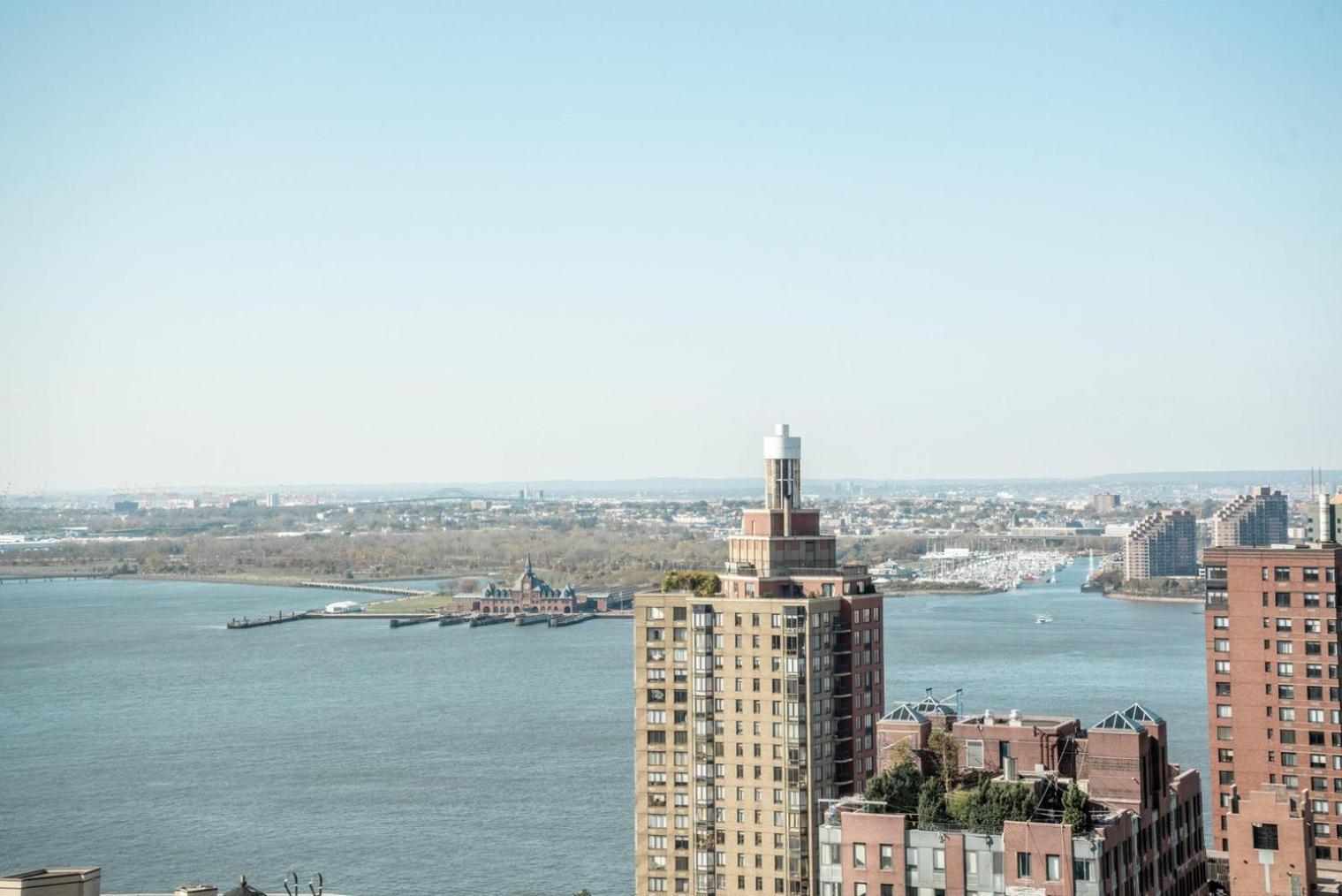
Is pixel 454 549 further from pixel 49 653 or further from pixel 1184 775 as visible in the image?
pixel 1184 775

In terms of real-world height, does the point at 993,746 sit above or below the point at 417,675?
above

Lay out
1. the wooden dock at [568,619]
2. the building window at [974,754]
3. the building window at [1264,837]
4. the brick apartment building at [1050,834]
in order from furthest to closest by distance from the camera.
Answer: the wooden dock at [568,619]
the building window at [974,754]
the building window at [1264,837]
the brick apartment building at [1050,834]

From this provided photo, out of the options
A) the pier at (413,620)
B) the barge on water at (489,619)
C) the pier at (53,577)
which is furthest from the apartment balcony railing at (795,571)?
the pier at (53,577)

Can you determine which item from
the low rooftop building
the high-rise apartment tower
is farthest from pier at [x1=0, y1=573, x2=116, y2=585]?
the low rooftop building

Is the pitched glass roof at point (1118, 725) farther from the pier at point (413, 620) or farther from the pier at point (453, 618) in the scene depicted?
the pier at point (413, 620)

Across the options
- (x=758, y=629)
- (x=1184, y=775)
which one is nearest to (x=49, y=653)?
(x=758, y=629)
